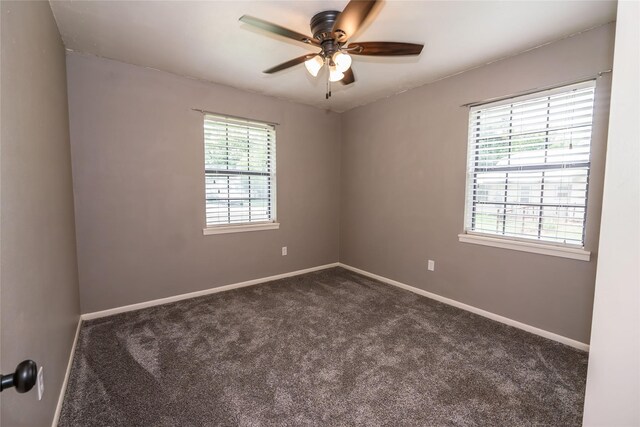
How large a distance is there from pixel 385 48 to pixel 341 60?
1.00ft

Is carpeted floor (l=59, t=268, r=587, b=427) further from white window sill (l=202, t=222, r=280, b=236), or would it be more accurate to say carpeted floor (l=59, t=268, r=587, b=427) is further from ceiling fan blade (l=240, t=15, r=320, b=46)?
ceiling fan blade (l=240, t=15, r=320, b=46)

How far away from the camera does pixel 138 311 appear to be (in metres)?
2.80

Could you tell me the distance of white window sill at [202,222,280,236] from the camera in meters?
3.25

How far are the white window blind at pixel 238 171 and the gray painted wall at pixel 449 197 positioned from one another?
4.08ft

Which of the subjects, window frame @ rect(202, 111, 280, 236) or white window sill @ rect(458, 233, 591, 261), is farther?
window frame @ rect(202, 111, 280, 236)

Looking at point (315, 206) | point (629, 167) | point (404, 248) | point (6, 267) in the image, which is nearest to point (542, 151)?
point (404, 248)

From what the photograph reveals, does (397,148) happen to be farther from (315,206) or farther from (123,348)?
(123,348)

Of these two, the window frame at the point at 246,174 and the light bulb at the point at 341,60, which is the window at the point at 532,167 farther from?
the window frame at the point at 246,174

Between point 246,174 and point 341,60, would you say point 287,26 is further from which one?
point 246,174

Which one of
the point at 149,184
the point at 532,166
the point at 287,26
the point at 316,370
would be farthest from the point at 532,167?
the point at 149,184

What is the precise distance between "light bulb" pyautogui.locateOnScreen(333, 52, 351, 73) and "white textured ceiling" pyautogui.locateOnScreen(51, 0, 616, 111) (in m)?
0.30

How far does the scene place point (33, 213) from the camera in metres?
1.30

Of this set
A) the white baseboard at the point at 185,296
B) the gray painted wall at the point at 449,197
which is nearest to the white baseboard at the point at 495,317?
the gray painted wall at the point at 449,197

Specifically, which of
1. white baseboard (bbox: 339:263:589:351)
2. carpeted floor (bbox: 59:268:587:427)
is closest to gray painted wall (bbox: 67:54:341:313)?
carpeted floor (bbox: 59:268:587:427)
